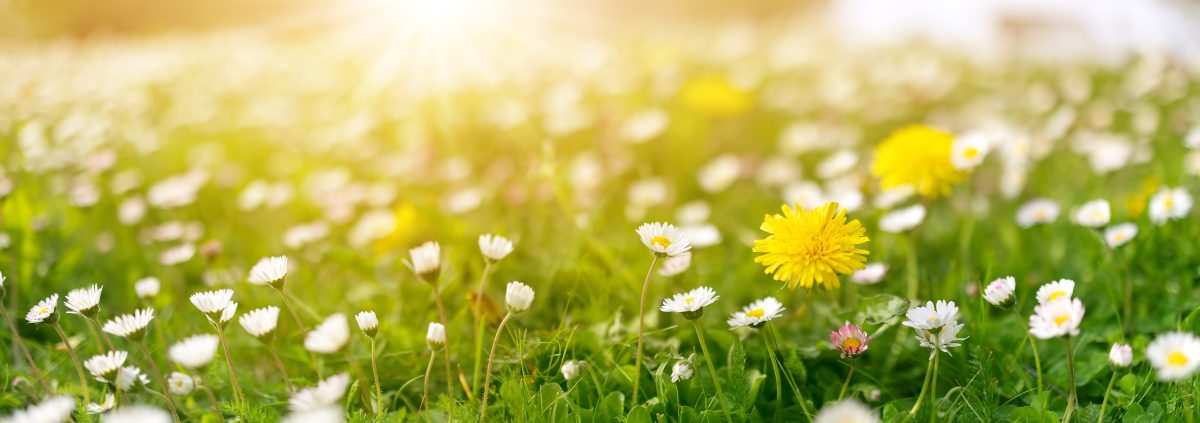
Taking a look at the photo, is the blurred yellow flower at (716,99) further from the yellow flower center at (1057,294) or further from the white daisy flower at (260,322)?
the white daisy flower at (260,322)

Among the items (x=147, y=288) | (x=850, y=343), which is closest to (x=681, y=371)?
(x=850, y=343)

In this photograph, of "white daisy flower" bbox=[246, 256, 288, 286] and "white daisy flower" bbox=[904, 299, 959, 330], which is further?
"white daisy flower" bbox=[246, 256, 288, 286]

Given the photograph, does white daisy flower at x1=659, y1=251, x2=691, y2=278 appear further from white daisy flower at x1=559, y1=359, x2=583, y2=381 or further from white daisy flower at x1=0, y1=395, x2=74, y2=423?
white daisy flower at x1=0, y1=395, x2=74, y2=423

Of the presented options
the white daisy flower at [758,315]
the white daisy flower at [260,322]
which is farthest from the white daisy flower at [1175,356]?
the white daisy flower at [260,322]

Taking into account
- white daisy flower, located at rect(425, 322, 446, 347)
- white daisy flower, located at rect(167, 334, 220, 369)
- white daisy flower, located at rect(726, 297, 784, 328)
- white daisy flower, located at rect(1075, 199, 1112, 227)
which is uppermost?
white daisy flower, located at rect(167, 334, 220, 369)

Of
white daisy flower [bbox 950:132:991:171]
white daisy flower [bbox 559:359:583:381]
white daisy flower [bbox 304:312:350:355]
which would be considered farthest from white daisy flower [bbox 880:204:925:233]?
white daisy flower [bbox 304:312:350:355]

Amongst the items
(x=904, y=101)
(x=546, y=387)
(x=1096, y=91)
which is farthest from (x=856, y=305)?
(x=1096, y=91)

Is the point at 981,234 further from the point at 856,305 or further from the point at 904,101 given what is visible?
the point at 904,101
